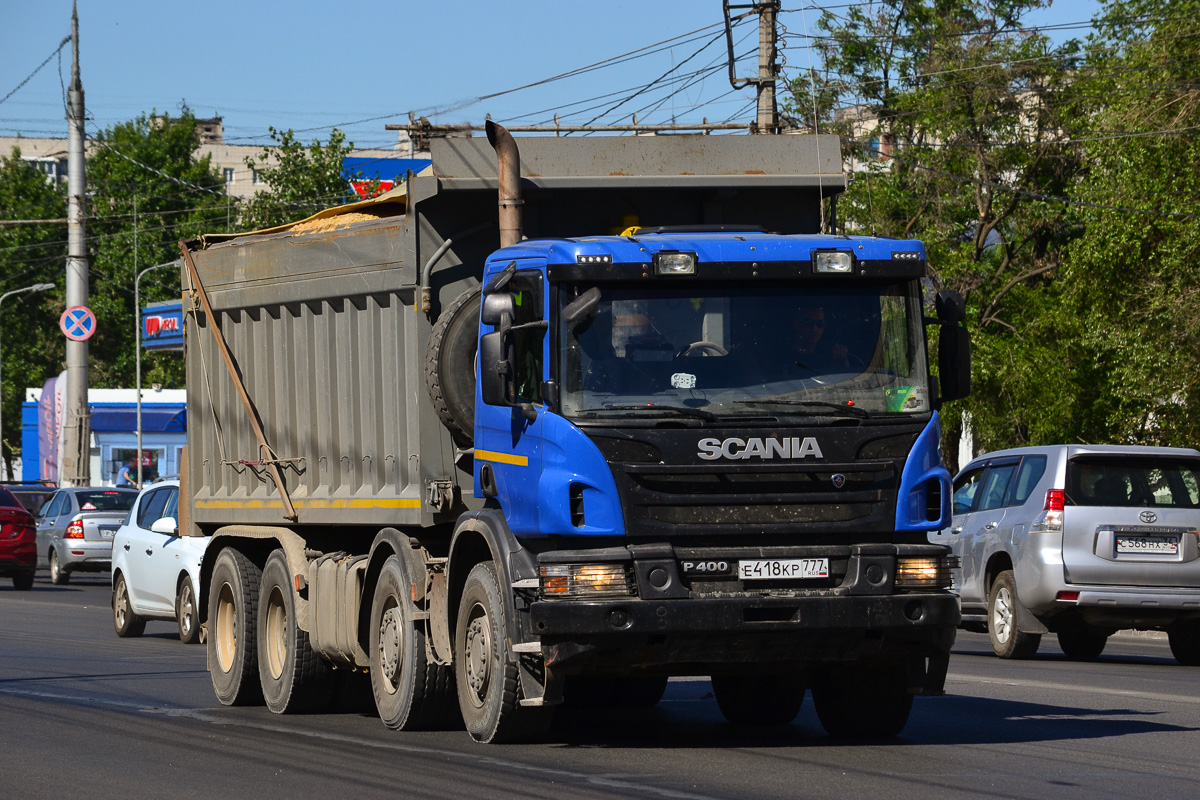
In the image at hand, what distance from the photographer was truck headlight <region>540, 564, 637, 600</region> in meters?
8.53

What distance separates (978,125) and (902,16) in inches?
230

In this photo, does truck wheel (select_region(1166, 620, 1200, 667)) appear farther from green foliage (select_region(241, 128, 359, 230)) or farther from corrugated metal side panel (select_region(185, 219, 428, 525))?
green foliage (select_region(241, 128, 359, 230))

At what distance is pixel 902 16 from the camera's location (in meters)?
43.3

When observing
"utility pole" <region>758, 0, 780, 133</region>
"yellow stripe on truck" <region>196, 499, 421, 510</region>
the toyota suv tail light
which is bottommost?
the toyota suv tail light

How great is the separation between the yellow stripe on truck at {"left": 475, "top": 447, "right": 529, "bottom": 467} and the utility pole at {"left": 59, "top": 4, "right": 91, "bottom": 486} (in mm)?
27484

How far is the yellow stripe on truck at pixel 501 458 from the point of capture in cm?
895

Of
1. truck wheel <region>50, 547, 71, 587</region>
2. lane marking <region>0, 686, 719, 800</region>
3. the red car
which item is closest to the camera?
lane marking <region>0, 686, 719, 800</region>

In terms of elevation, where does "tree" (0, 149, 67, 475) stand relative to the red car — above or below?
above

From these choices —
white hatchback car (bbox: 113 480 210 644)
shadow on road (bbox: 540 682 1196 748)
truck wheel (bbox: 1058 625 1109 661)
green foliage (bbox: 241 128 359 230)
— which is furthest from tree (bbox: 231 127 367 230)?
shadow on road (bbox: 540 682 1196 748)

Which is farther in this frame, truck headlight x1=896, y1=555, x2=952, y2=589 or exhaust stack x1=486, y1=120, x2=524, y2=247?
exhaust stack x1=486, y1=120, x2=524, y2=247

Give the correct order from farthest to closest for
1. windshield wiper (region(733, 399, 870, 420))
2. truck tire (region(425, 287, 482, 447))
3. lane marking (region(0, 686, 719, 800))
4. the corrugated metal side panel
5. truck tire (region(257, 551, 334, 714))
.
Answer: truck tire (region(257, 551, 334, 714))
the corrugated metal side panel
truck tire (region(425, 287, 482, 447))
windshield wiper (region(733, 399, 870, 420))
lane marking (region(0, 686, 719, 800))

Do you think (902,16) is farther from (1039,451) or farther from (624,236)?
(624,236)

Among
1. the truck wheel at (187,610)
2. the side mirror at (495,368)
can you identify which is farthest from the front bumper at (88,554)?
the side mirror at (495,368)

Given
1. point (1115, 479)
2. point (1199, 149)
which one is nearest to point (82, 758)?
point (1115, 479)
